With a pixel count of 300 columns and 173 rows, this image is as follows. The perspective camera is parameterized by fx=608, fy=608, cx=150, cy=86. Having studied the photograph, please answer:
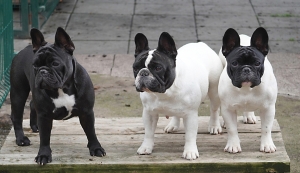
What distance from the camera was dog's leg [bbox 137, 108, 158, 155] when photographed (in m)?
5.77

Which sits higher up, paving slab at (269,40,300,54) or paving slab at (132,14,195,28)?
paving slab at (132,14,195,28)

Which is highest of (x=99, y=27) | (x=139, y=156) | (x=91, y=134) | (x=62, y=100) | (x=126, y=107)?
(x=99, y=27)

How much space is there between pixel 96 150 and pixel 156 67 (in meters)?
1.23

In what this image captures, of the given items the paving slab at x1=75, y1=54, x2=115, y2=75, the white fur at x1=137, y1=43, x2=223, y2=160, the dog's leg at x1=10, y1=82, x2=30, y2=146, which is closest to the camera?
the white fur at x1=137, y1=43, x2=223, y2=160

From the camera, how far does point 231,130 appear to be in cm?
581

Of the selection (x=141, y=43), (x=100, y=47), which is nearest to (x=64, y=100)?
(x=141, y=43)

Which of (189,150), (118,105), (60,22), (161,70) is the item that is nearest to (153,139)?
(189,150)

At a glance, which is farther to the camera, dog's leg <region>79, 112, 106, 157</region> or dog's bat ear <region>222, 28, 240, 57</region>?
dog's leg <region>79, 112, 106, 157</region>

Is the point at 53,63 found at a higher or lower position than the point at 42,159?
higher

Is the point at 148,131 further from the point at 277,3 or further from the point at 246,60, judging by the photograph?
the point at 277,3

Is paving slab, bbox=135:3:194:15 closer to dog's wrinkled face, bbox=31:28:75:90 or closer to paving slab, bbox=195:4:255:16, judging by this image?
paving slab, bbox=195:4:255:16

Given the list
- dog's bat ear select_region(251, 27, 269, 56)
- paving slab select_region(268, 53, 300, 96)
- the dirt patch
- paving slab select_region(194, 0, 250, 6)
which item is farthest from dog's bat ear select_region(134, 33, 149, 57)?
paving slab select_region(194, 0, 250, 6)

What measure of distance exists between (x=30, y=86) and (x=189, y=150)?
1628 mm

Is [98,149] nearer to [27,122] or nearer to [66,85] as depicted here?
[66,85]
